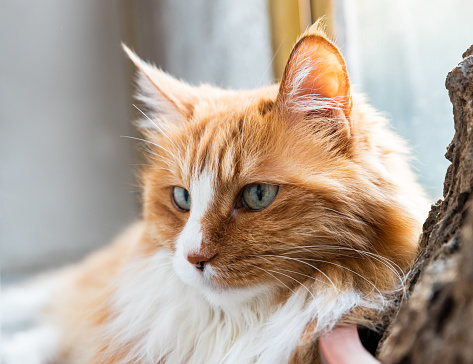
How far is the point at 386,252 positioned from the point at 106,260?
3.96ft

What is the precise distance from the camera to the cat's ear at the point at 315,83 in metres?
0.97

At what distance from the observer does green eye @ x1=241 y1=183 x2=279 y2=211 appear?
1.00 meters

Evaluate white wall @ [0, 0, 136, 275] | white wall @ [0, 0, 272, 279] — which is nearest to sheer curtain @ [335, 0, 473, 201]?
white wall @ [0, 0, 272, 279]

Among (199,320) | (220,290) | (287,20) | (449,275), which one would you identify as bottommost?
(199,320)

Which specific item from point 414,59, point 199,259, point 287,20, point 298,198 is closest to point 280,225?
point 298,198

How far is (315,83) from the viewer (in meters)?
1.03

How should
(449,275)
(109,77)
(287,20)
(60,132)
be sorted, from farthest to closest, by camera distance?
(109,77), (60,132), (287,20), (449,275)

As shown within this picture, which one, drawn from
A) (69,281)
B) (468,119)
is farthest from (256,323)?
(69,281)

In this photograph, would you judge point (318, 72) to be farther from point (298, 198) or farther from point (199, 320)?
point (199, 320)

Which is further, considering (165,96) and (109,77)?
(109,77)

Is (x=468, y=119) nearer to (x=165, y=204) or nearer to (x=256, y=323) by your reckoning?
(x=256, y=323)

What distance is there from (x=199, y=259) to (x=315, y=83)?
456mm

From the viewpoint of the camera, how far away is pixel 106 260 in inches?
73.0

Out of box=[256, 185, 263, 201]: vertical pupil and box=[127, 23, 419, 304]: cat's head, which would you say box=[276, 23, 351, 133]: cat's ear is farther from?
box=[256, 185, 263, 201]: vertical pupil
